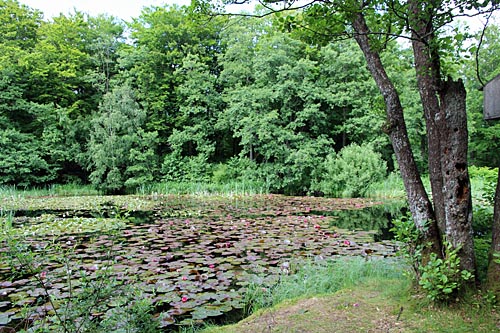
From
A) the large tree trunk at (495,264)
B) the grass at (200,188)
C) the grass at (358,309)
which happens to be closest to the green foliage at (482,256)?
the large tree trunk at (495,264)

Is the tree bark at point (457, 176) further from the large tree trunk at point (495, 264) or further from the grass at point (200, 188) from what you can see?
the grass at point (200, 188)

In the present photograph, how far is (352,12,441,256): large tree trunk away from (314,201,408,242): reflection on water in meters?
3.15

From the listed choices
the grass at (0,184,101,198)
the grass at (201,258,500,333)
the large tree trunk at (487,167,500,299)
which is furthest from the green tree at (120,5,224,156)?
the large tree trunk at (487,167,500,299)

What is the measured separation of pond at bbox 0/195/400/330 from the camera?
109 inches

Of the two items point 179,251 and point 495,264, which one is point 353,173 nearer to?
point 179,251

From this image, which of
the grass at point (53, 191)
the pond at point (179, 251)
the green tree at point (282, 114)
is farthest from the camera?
the green tree at point (282, 114)

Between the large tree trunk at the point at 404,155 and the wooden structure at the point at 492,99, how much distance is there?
1.67 ft

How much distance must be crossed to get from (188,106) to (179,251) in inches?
493

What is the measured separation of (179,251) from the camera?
15.0ft

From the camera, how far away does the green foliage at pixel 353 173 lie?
11.9 meters

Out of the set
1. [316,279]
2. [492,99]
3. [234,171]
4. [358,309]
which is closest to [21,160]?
[234,171]

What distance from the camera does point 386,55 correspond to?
1370 cm

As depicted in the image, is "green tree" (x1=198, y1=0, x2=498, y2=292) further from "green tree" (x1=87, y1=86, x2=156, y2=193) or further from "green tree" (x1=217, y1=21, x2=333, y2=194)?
"green tree" (x1=87, y1=86, x2=156, y2=193)

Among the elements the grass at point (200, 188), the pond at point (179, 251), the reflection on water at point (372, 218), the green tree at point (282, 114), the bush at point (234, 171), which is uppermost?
the green tree at point (282, 114)
